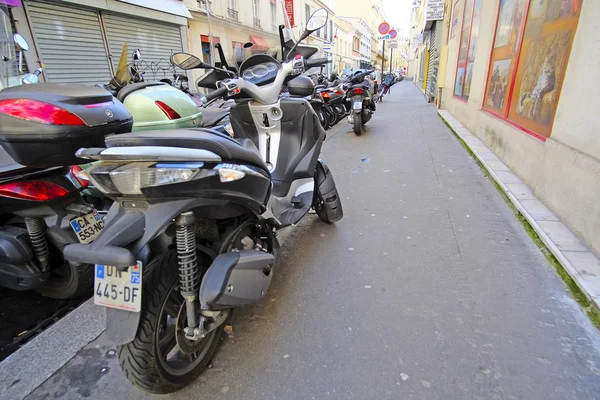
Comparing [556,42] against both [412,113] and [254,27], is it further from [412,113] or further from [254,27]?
[254,27]

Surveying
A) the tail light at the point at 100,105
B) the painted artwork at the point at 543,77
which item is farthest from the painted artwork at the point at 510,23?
the tail light at the point at 100,105

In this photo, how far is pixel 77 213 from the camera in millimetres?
2152

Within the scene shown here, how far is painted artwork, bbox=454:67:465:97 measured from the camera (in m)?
9.08

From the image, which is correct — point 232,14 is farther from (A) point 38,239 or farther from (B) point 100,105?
(A) point 38,239

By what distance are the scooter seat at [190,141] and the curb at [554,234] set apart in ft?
7.53

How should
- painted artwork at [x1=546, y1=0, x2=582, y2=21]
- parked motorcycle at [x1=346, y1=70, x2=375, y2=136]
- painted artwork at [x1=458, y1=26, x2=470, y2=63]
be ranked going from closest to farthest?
1. painted artwork at [x1=546, y1=0, x2=582, y2=21]
2. parked motorcycle at [x1=346, y1=70, x2=375, y2=136]
3. painted artwork at [x1=458, y1=26, x2=470, y2=63]

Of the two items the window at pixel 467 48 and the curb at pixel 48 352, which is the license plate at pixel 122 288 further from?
the window at pixel 467 48

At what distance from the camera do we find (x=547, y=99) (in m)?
3.80

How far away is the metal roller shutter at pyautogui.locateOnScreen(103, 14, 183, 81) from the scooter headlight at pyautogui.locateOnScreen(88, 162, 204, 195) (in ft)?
32.5

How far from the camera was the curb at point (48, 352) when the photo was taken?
1743 millimetres

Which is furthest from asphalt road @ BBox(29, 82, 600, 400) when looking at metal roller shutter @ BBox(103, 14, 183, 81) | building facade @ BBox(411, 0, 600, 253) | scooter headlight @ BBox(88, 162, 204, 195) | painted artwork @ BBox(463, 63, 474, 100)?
metal roller shutter @ BBox(103, 14, 183, 81)

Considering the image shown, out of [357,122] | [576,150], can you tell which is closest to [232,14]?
[357,122]

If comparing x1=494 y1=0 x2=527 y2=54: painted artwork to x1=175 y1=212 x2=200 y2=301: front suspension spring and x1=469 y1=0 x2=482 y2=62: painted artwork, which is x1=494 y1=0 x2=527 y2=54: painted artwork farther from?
x1=175 y1=212 x2=200 y2=301: front suspension spring

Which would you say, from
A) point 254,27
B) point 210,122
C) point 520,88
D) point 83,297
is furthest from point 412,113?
point 254,27
